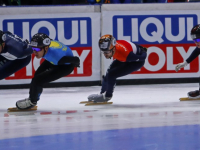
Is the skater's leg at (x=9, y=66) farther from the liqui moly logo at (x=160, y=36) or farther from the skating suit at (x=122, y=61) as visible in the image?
the liqui moly logo at (x=160, y=36)

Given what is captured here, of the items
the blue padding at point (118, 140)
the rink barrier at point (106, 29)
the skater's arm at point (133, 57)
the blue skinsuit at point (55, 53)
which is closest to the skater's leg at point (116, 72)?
the skater's arm at point (133, 57)

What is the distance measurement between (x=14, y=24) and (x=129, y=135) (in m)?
5.70

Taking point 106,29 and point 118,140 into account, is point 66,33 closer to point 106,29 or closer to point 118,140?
point 106,29

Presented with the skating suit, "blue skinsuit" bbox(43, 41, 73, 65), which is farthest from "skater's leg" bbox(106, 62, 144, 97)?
"blue skinsuit" bbox(43, 41, 73, 65)

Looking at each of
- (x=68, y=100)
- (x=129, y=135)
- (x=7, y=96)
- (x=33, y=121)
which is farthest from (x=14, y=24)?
(x=129, y=135)

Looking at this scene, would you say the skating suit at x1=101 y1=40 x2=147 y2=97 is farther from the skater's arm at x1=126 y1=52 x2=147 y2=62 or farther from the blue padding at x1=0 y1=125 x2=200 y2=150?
the blue padding at x1=0 y1=125 x2=200 y2=150

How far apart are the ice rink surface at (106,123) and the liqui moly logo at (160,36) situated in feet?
5.11

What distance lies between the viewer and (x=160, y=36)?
1026 centimetres

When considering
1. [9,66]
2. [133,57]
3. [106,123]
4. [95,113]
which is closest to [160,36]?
[133,57]

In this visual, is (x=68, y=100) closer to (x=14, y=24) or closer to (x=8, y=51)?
(x=8, y=51)

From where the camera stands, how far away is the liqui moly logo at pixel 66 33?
32.5 feet

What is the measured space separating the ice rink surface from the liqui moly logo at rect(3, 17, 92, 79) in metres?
1.36

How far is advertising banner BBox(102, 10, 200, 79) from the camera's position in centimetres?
1016

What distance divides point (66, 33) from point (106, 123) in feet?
15.5
